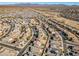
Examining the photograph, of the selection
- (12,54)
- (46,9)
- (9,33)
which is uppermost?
(46,9)

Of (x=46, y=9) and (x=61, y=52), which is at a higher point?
(x=46, y=9)

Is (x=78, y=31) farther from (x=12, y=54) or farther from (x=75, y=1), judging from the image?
(x=12, y=54)

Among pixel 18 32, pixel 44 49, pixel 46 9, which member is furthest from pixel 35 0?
pixel 44 49

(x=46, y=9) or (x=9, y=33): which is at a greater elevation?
(x=46, y=9)

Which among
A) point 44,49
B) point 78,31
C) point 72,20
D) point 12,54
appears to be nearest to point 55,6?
point 72,20

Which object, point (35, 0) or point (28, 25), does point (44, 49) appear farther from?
point (35, 0)

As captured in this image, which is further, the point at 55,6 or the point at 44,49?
the point at 55,6
